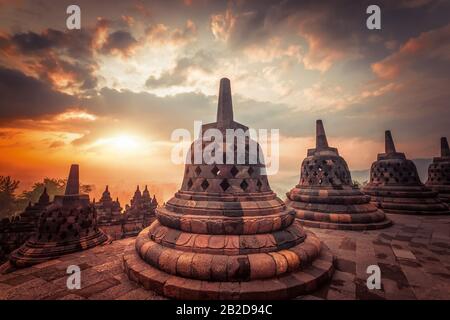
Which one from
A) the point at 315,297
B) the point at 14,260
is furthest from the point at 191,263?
the point at 14,260

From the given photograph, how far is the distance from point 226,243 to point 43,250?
6050 mm

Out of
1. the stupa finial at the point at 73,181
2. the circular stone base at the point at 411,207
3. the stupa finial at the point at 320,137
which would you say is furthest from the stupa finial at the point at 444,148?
the stupa finial at the point at 73,181

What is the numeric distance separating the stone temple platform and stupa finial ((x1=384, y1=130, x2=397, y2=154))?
824cm

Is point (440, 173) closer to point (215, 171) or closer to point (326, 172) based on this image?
point (326, 172)

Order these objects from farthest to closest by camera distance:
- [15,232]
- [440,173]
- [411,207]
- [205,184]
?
→ [440,173], [15,232], [411,207], [205,184]

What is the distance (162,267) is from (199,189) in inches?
79.6

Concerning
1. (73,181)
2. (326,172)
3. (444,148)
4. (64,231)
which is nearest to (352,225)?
(326,172)

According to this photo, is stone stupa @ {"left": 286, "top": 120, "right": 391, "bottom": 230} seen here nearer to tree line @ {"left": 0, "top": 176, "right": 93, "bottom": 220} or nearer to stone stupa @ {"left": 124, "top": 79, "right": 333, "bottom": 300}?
stone stupa @ {"left": 124, "top": 79, "right": 333, "bottom": 300}

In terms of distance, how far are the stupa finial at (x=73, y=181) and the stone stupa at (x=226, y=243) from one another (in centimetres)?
462

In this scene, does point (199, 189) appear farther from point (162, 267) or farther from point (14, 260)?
point (14, 260)

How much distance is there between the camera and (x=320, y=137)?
11.3 metres

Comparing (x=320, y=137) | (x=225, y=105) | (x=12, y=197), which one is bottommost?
(x=12, y=197)

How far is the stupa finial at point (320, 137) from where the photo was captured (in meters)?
11.2
